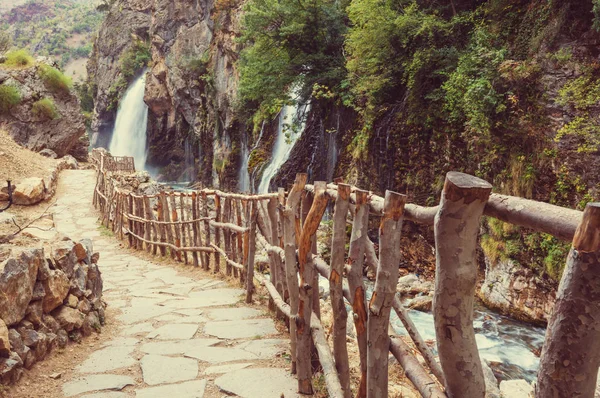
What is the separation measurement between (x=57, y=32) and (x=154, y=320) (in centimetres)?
8703

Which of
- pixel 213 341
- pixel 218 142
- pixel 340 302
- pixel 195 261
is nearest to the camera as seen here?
pixel 340 302

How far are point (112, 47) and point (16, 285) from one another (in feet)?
133

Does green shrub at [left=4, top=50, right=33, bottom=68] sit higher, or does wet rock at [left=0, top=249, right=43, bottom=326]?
green shrub at [left=4, top=50, right=33, bottom=68]

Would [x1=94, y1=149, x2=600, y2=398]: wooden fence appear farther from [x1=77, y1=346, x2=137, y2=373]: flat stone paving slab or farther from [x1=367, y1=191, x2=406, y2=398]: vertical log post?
[x1=77, y1=346, x2=137, y2=373]: flat stone paving slab

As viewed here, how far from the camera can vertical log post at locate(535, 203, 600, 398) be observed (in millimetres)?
998

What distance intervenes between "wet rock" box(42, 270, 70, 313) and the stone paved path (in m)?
0.52

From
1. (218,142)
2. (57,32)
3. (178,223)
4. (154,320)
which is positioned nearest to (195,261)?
(178,223)

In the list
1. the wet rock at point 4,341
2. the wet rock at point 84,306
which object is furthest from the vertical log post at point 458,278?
the wet rock at point 84,306

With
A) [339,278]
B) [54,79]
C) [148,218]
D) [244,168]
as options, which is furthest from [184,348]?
[54,79]

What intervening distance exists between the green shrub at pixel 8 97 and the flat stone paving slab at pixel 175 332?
2006 cm

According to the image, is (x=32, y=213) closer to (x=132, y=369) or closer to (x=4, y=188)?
(x=4, y=188)

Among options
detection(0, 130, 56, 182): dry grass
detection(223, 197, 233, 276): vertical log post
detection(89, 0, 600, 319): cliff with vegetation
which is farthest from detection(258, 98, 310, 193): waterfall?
detection(223, 197, 233, 276): vertical log post

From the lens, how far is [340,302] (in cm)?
246

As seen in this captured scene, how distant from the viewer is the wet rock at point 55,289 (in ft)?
11.1
